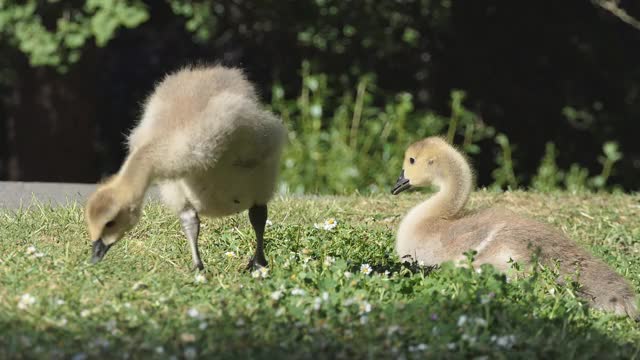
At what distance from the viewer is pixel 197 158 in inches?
207

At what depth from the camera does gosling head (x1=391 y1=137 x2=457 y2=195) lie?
709 cm

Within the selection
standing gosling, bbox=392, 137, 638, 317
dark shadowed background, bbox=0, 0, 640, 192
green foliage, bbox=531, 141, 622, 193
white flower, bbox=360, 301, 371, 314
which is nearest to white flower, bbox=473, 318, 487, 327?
white flower, bbox=360, 301, 371, 314

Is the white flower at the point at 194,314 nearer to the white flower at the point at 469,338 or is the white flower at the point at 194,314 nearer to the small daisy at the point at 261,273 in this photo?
the small daisy at the point at 261,273

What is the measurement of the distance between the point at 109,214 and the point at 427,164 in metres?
2.71

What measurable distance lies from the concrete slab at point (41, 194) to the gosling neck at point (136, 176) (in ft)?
8.05

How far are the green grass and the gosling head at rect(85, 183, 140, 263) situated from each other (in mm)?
211

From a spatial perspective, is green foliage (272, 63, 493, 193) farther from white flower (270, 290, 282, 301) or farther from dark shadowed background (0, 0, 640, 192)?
white flower (270, 290, 282, 301)

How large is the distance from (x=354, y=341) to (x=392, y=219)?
11.1ft

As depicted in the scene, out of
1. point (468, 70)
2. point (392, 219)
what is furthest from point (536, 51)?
point (392, 219)

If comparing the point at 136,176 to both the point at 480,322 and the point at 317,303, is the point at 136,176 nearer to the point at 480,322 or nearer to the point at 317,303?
the point at 317,303

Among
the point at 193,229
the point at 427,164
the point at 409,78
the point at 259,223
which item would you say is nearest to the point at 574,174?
the point at 409,78

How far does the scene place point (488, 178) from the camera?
13.0 meters

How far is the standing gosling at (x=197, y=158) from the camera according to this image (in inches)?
204

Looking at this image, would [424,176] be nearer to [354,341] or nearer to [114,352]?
[354,341]
